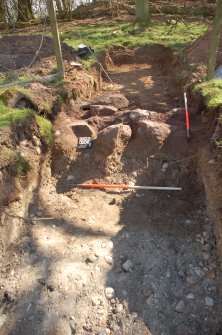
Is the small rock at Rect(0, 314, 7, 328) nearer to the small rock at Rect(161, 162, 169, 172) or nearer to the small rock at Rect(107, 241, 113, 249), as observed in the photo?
the small rock at Rect(107, 241, 113, 249)

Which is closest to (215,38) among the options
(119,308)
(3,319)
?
(119,308)

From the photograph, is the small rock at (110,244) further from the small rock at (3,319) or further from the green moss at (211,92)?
the green moss at (211,92)

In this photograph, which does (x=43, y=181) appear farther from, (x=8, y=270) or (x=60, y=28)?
(x=60, y=28)

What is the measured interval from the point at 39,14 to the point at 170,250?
11094mm

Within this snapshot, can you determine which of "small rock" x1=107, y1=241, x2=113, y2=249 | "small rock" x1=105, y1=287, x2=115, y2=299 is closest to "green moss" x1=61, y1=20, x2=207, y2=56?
"small rock" x1=107, y1=241, x2=113, y2=249

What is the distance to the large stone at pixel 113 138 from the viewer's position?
454 centimetres

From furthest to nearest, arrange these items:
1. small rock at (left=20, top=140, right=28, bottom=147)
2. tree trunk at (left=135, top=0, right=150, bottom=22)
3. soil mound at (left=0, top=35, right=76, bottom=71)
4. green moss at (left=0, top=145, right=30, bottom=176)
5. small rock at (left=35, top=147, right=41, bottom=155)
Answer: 1. tree trunk at (left=135, top=0, right=150, bottom=22)
2. soil mound at (left=0, top=35, right=76, bottom=71)
3. small rock at (left=35, top=147, right=41, bottom=155)
4. small rock at (left=20, top=140, right=28, bottom=147)
5. green moss at (left=0, top=145, right=30, bottom=176)

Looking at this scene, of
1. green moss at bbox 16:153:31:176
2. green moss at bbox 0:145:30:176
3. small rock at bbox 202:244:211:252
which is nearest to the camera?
small rock at bbox 202:244:211:252

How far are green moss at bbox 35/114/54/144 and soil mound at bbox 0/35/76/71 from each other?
87.0 inches

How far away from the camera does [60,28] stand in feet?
32.4

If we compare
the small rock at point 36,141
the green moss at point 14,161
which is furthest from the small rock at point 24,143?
the green moss at point 14,161

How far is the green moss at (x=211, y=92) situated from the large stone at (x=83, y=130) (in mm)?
1683

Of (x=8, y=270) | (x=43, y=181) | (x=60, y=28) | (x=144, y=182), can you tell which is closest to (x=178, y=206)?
(x=144, y=182)

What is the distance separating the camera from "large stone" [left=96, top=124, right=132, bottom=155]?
4.54 meters
